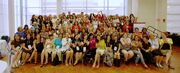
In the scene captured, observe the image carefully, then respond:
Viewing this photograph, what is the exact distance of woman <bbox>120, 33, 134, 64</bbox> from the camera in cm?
727

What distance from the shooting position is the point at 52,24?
9.35 metres

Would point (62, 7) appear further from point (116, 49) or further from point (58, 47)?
point (116, 49)

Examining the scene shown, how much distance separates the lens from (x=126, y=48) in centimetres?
744

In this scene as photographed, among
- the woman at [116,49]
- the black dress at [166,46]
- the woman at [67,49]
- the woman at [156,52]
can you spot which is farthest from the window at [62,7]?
the black dress at [166,46]

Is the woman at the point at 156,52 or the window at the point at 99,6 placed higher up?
the window at the point at 99,6

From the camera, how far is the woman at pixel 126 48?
7270 millimetres

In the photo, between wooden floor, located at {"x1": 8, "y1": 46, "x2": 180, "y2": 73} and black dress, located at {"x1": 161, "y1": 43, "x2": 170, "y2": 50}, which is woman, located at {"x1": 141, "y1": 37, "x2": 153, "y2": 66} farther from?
black dress, located at {"x1": 161, "y1": 43, "x2": 170, "y2": 50}

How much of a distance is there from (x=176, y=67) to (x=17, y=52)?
4205mm

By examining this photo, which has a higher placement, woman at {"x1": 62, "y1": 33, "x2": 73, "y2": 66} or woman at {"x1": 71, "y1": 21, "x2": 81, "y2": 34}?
woman at {"x1": 71, "y1": 21, "x2": 81, "y2": 34}

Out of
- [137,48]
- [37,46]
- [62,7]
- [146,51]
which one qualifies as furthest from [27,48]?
[62,7]

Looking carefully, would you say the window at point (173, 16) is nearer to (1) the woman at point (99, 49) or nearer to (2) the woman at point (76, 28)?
(2) the woman at point (76, 28)

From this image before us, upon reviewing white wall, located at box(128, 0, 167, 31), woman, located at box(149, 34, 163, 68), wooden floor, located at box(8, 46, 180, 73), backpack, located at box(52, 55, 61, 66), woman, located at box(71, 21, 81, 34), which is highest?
white wall, located at box(128, 0, 167, 31)

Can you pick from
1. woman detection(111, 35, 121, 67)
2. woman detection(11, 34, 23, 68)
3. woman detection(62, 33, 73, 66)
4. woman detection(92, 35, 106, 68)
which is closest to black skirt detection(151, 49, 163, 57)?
woman detection(111, 35, 121, 67)

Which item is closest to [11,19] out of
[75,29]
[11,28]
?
[11,28]
